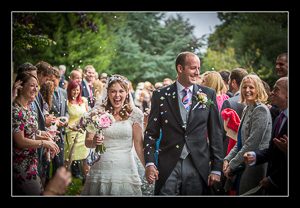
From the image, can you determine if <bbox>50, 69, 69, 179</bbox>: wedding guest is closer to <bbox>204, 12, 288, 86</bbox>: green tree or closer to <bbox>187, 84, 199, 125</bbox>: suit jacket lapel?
<bbox>187, 84, 199, 125</bbox>: suit jacket lapel

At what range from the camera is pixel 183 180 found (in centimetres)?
388

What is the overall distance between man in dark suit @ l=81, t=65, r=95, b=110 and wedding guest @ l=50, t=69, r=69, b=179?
49cm

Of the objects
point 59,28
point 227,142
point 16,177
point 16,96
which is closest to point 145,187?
point 227,142

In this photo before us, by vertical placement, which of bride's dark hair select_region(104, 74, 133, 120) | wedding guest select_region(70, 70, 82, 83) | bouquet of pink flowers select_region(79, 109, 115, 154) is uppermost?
wedding guest select_region(70, 70, 82, 83)

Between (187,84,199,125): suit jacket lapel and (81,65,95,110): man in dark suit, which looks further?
(81,65,95,110): man in dark suit

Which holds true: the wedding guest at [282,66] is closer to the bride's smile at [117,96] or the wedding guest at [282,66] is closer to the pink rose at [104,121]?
the bride's smile at [117,96]

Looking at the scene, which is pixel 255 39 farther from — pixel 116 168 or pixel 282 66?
pixel 116 168

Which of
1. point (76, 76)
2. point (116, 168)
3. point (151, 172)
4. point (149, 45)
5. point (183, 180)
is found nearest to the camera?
point (183, 180)

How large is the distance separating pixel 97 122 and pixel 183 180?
1.25 m

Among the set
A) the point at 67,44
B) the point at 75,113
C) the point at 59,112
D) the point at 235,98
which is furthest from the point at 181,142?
the point at 67,44

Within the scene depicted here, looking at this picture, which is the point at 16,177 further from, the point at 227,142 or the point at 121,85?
the point at 227,142

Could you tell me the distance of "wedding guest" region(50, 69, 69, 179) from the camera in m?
5.24

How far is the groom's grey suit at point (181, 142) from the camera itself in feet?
12.8

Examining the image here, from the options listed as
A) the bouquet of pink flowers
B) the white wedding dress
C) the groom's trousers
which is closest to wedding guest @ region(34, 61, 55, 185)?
the bouquet of pink flowers
